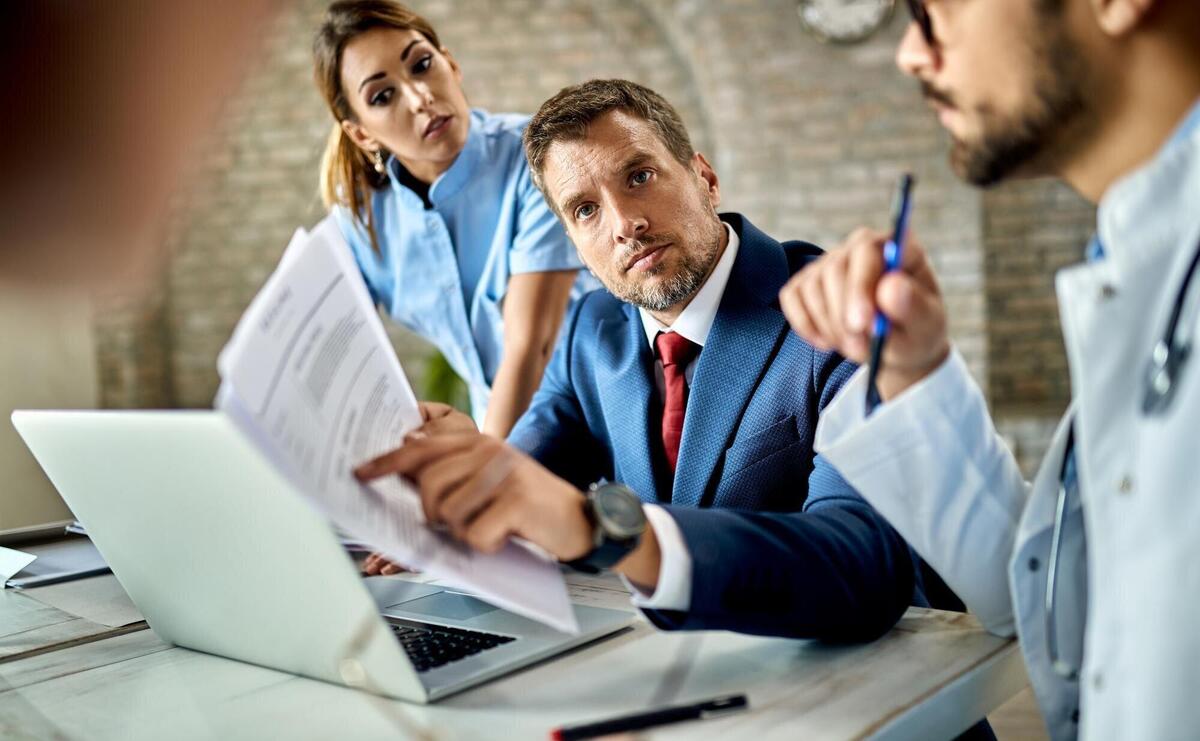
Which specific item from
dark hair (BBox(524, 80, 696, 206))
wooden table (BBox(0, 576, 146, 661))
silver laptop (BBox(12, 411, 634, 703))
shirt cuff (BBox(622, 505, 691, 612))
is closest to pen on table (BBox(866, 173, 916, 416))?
shirt cuff (BBox(622, 505, 691, 612))

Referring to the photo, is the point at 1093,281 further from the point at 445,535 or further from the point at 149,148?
the point at 149,148

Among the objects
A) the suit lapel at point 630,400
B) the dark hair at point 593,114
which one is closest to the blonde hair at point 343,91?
the dark hair at point 593,114

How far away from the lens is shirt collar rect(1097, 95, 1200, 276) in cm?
72

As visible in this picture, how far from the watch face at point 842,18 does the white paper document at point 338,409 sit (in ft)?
13.7

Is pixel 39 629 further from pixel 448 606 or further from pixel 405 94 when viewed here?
pixel 405 94

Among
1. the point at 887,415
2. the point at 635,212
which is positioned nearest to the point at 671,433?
the point at 635,212


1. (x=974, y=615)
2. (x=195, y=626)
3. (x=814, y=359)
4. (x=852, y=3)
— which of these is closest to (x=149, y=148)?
(x=195, y=626)

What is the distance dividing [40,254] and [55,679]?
168cm

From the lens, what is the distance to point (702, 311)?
1398mm

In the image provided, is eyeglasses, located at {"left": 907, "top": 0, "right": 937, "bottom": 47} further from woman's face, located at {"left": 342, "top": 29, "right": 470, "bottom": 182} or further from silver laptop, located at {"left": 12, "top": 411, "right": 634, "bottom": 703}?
woman's face, located at {"left": 342, "top": 29, "right": 470, "bottom": 182}

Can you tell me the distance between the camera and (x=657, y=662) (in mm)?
925

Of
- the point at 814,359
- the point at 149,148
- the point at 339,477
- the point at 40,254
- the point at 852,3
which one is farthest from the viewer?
the point at 852,3

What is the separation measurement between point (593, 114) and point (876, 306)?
2.42ft

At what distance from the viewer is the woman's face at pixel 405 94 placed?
2.07 metres
